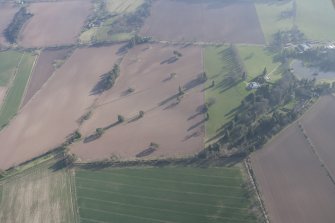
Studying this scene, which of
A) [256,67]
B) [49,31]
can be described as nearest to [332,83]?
[256,67]

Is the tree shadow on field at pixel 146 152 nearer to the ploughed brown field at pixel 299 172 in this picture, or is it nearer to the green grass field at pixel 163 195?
the green grass field at pixel 163 195

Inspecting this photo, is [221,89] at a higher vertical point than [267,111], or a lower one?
higher

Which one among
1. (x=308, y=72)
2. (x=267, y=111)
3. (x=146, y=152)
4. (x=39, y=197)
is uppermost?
(x=308, y=72)

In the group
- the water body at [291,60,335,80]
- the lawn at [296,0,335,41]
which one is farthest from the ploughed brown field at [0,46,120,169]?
the lawn at [296,0,335,41]

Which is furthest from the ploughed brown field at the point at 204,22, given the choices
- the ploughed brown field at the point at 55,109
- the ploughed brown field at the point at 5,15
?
the ploughed brown field at the point at 5,15

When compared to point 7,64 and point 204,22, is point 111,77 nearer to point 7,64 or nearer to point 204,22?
point 7,64

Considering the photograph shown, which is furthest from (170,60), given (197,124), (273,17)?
(273,17)
